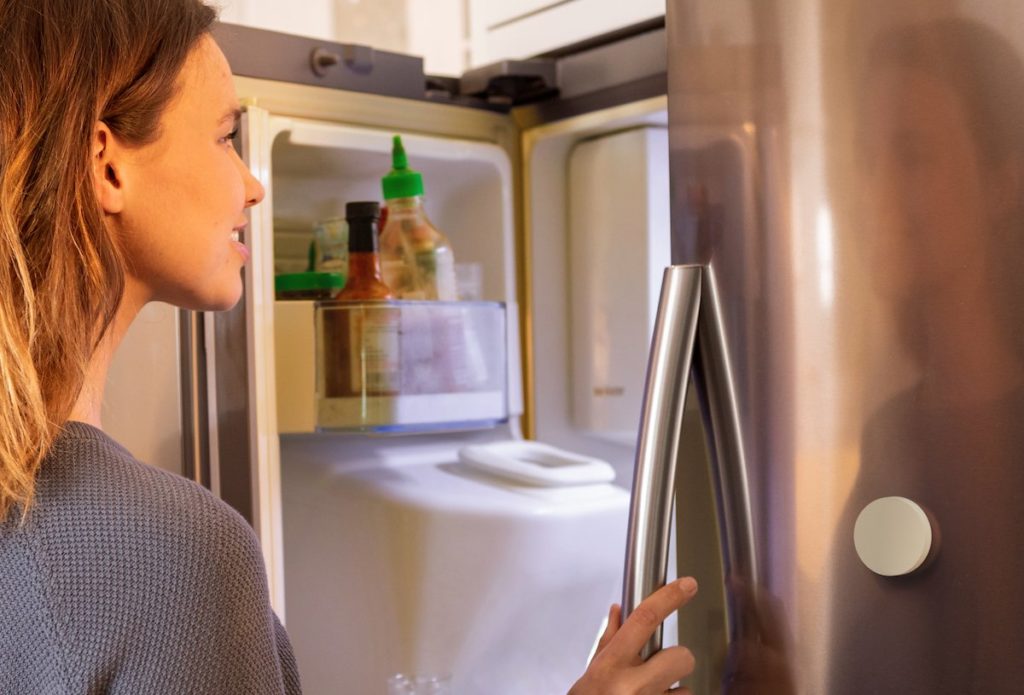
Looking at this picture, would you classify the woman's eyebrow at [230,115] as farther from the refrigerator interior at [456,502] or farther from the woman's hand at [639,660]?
the woman's hand at [639,660]

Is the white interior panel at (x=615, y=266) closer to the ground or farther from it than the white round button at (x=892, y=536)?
farther from it

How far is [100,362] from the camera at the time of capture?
2.61ft

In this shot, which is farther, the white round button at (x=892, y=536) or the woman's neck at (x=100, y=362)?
the woman's neck at (x=100, y=362)

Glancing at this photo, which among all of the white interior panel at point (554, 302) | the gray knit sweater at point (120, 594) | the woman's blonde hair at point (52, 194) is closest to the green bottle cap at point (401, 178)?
the white interior panel at point (554, 302)

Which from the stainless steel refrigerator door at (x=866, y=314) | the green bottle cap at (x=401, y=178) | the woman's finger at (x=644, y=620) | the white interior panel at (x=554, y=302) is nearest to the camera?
the stainless steel refrigerator door at (x=866, y=314)

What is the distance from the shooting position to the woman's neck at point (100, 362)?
0.77m

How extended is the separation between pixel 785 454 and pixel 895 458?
0.23 ft

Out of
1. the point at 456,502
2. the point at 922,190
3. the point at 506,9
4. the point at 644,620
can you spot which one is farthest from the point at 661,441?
the point at 506,9

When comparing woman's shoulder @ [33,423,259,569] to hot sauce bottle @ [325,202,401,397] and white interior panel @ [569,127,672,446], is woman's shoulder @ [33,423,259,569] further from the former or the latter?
white interior panel @ [569,127,672,446]

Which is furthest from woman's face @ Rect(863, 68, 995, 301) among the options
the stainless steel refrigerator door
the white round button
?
the white round button

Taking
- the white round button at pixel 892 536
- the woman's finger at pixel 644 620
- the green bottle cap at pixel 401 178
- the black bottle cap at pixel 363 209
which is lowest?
the woman's finger at pixel 644 620

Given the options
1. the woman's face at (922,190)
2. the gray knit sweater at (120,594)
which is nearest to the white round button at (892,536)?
the woman's face at (922,190)

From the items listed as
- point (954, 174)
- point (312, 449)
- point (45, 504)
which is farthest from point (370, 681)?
point (954, 174)

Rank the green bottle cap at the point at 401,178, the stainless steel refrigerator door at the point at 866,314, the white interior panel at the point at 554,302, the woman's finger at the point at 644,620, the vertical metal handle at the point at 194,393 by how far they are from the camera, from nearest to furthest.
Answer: the stainless steel refrigerator door at the point at 866,314 → the woman's finger at the point at 644,620 → the vertical metal handle at the point at 194,393 → the green bottle cap at the point at 401,178 → the white interior panel at the point at 554,302
